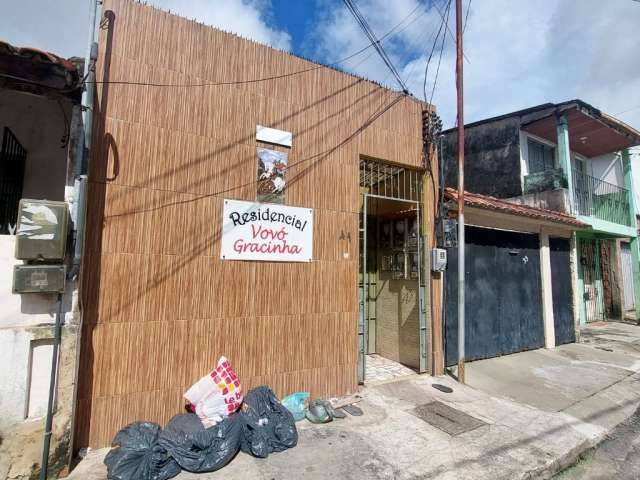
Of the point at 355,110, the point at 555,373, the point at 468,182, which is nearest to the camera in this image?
the point at 355,110

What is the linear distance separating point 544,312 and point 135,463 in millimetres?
8779

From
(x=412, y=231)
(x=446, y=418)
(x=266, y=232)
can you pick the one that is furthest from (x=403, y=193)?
(x=446, y=418)

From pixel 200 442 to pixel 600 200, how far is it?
45.4ft

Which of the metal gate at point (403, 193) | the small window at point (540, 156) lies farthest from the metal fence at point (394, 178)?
the small window at point (540, 156)

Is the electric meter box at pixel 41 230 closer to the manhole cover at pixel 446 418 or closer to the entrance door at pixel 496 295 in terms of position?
the manhole cover at pixel 446 418

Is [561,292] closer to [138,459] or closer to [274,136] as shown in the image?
[274,136]

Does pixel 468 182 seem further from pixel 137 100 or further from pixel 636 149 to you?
pixel 137 100

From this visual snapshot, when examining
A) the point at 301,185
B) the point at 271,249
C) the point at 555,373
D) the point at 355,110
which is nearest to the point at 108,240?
the point at 271,249

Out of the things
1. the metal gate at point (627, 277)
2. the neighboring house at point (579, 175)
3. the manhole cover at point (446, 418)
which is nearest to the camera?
the manhole cover at point (446, 418)

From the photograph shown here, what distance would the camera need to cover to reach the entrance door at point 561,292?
838 centimetres

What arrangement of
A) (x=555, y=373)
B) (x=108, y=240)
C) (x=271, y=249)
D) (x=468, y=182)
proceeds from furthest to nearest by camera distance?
(x=468, y=182), (x=555, y=373), (x=271, y=249), (x=108, y=240)

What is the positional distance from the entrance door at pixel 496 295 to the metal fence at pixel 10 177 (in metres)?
6.62

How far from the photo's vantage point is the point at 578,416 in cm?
452

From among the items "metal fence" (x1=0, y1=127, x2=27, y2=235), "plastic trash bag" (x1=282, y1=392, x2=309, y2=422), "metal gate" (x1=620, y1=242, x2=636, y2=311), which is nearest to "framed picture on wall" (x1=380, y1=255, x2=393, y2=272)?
"plastic trash bag" (x1=282, y1=392, x2=309, y2=422)
